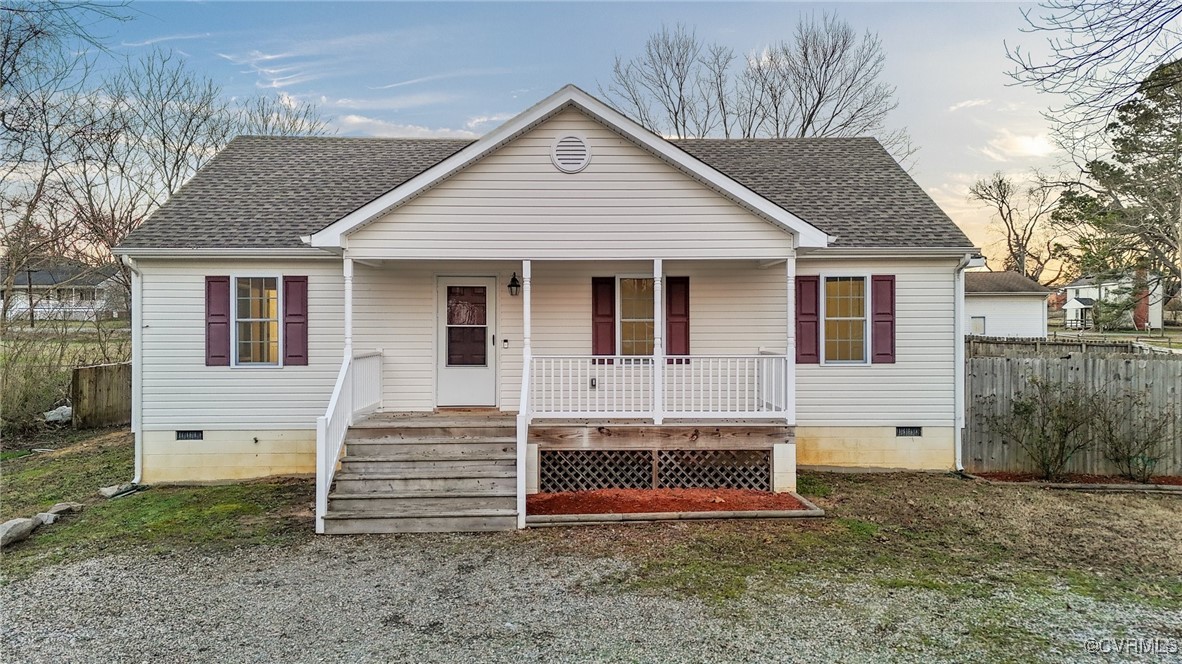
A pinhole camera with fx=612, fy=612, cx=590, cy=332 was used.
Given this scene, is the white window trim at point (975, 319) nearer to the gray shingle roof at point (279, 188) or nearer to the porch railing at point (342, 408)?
the gray shingle roof at point (279, 188)

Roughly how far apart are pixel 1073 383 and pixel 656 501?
6633mm

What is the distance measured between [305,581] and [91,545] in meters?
2.88

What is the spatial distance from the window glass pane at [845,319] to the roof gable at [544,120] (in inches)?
64.8

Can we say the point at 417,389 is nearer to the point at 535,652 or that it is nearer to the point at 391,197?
the point at 391,197

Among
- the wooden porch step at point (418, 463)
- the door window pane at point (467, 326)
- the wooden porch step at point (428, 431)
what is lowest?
the wooden porch step at point (418, 463)

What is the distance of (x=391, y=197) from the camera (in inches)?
307

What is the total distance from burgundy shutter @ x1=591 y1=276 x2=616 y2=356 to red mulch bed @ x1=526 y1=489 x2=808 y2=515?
233cm

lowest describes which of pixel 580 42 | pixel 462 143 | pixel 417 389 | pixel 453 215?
pixel 417 389

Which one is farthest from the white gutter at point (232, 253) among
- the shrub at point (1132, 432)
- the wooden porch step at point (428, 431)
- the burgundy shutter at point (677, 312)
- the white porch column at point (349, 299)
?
the shrub at point (1132, 432)

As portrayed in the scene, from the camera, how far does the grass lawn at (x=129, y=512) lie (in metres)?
6.41

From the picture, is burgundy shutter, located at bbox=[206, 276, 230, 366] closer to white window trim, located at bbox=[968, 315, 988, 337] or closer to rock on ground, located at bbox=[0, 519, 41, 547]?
rock on ground, located at bbox=[0, 519, 41, 547]

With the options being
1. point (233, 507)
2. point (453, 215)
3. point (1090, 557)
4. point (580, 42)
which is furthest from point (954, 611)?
point (580, 42)

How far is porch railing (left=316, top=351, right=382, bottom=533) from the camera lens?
6.72m

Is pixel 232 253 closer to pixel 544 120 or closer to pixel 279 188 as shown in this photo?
pixel 279 188
